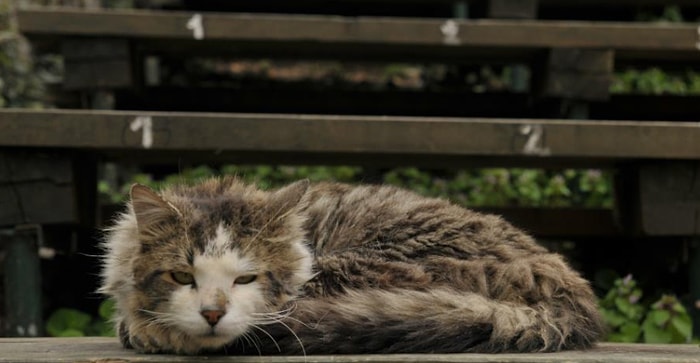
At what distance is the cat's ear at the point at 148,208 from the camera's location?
2.26 m

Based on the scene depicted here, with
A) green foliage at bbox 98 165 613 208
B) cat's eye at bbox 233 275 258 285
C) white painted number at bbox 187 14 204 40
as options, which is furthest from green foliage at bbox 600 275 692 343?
white painted number at bbox 187 14 204 40

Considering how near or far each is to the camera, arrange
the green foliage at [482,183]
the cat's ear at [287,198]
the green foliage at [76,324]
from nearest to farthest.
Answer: the cat's ear at [287,198], the green foliage at [76,324], the green foliage at [482,183]

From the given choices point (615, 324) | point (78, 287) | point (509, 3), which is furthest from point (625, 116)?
point (78, 287)

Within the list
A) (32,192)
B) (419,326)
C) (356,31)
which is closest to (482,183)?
(356,31)

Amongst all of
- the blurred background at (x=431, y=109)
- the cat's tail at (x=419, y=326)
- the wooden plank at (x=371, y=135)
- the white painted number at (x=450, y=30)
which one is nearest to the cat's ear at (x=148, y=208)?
the cat's tail at (x=419, y=326)

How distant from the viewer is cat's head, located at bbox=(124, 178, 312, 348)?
2.10m

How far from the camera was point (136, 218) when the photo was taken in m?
2.31

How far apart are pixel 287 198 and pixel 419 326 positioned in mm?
546

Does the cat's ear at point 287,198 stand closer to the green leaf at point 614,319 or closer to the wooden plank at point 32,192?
the wooden plank at point 32,192

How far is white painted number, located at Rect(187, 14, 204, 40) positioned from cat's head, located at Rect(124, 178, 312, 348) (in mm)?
1769

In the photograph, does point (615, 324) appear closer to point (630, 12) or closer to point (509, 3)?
point (509, 3)

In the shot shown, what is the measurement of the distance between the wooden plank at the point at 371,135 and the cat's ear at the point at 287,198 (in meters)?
0.89

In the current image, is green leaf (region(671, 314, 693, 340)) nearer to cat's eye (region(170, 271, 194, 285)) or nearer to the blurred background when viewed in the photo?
the blurred background

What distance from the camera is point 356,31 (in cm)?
417
